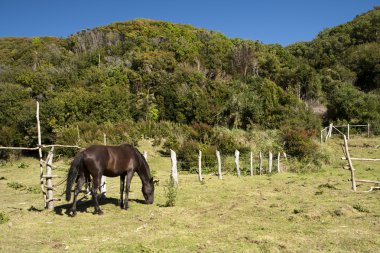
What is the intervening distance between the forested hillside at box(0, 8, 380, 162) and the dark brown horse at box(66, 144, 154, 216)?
11.1 m

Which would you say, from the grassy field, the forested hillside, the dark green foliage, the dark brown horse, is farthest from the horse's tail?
the dark green foliage

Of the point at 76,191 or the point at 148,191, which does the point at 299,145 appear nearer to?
the point at 148,191

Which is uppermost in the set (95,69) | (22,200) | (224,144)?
(95,69)

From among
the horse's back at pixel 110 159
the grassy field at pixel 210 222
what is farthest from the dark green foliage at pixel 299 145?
the horse's back at pixel 110 159

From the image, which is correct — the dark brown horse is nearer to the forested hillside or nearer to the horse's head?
the horse's head

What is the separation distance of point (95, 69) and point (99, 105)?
391 inches

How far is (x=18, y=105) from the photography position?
27.1 meters

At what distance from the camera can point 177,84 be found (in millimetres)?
31984

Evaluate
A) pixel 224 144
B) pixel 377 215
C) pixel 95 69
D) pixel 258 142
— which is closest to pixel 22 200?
pixel 377 215

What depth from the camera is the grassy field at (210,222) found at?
663 cm

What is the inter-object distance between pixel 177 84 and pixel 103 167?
23202 millimetres

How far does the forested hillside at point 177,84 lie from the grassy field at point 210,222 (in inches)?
400

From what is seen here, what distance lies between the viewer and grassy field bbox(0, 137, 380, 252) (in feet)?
21.8

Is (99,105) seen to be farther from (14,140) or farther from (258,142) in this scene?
(258,142)
